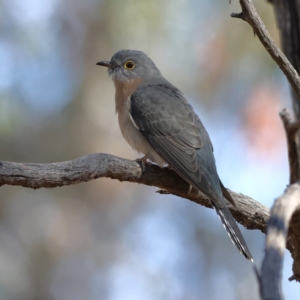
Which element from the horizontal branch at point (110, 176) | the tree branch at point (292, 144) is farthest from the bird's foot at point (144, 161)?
the tree branch at point (292, 144)

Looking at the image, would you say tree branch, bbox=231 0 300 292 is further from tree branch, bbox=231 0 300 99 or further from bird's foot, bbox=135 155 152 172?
bird's foot, bbox=135 155 152 172

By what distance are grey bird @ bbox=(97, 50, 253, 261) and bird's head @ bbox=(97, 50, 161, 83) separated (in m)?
0.05

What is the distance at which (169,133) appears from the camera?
530 cm

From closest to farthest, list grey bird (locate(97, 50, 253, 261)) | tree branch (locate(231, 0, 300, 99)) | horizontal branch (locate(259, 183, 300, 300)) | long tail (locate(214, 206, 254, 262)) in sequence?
horizontal branch (locate(259, 183, 300, 300)) < tree branch (locate(231, 0, 300, 99)) < long tail (locate(214, 206, 254, 262)) < grey bird (locate(97, 50, 253, 261))

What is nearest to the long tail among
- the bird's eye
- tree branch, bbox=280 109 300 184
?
tree branch, bbox=280 109 300 184

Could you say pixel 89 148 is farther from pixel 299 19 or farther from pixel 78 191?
pixel 299 19

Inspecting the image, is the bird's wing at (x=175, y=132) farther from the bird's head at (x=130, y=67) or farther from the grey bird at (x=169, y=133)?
the bird's head at (x=130, y=67)

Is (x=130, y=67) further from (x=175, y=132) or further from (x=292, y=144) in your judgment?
(x=292, y=144)

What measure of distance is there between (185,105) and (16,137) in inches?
196

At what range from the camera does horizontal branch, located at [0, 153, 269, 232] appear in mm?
3303

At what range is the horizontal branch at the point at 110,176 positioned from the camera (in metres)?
3.30

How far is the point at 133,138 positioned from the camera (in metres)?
5.46

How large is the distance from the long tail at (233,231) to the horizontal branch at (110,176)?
23 centimetres

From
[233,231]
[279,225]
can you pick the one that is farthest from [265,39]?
[279,225]
